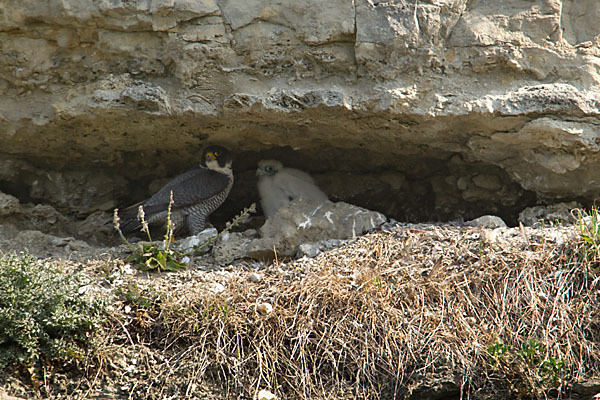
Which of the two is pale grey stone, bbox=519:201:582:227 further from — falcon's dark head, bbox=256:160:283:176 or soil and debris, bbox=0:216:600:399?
falcon's dark head, bbox=256:160:283:176

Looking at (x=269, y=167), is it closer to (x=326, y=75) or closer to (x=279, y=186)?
(x=279, y=186)

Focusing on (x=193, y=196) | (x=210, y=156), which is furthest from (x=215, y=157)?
(x=193, y=196)

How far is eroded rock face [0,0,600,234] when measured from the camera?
4465mm

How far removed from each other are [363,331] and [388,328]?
0.47 ft

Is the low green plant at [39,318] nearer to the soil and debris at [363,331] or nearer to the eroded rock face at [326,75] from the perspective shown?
the soil and debris at [363,331]

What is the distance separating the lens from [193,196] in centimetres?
527

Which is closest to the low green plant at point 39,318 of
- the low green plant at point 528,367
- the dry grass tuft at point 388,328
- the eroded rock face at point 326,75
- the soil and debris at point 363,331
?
the soil and debris at point 363,331

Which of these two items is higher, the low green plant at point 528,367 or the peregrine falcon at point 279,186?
the low green plant at point 528,367

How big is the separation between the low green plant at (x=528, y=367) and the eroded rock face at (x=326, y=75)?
5.83 feet

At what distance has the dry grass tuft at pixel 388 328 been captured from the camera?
340cm

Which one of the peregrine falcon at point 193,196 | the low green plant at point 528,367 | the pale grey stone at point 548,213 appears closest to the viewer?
the low green plant at point 528,367

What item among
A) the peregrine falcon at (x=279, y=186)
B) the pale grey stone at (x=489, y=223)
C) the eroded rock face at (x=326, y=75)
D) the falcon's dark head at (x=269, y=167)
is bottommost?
the peregrine falcon at (x=279, y=186)

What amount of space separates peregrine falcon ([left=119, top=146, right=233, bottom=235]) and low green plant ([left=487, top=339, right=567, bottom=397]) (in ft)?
9.17

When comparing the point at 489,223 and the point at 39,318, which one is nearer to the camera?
the point at 39,318
